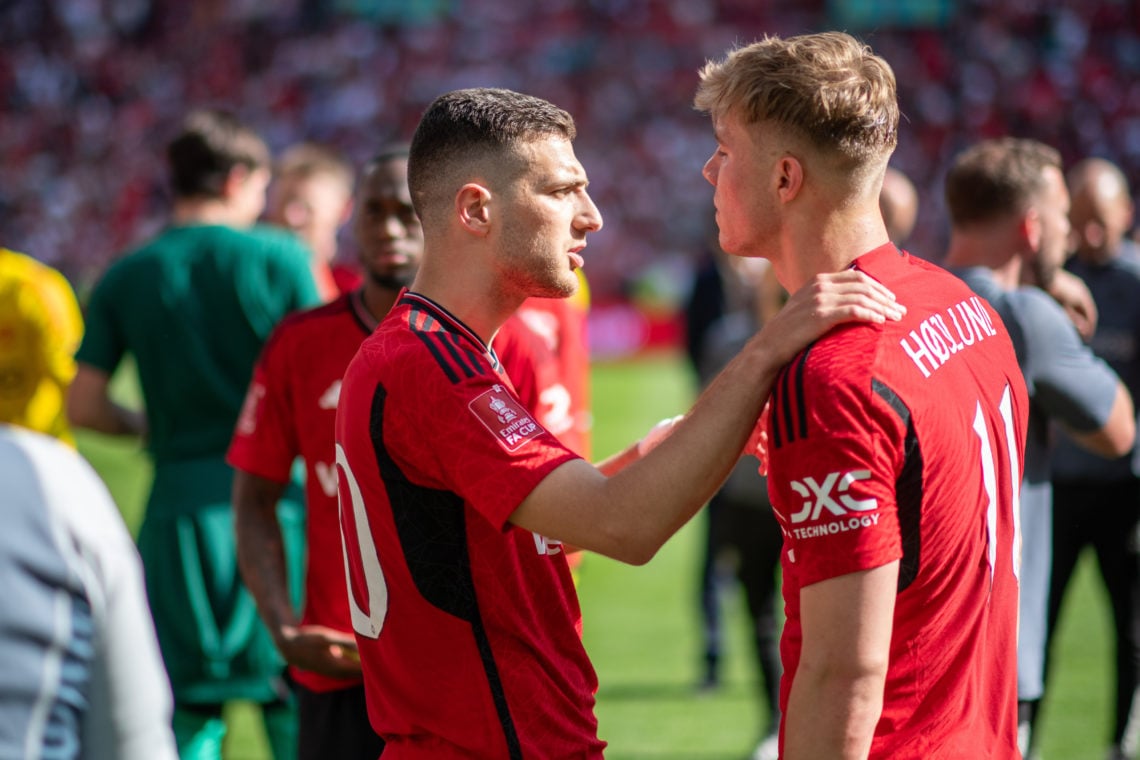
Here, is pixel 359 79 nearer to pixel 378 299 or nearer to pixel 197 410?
pixel 197 410

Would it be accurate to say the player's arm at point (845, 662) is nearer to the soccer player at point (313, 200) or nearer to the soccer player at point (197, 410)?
the soccer player at point (197, 410)

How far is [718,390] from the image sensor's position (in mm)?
2076

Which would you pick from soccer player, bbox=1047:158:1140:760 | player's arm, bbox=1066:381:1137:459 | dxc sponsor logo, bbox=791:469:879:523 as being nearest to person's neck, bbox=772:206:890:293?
dxc sponsor logo, bbox=791:469:879:523

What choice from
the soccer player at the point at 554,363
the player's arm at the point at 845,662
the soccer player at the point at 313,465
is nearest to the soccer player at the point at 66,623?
the player's arm at the point at 845,662

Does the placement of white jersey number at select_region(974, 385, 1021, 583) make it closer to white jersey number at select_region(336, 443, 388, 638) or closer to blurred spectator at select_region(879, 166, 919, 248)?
white jersey number at select_region(336, 443, 388, 638)

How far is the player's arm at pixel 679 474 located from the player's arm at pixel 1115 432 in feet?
5.63

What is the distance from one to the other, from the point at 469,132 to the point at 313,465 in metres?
1.43

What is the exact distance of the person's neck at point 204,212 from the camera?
479 cm

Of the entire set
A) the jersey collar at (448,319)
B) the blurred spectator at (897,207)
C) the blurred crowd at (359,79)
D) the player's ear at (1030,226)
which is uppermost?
the blurred crowd at (359,79)

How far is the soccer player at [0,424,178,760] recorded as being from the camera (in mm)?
1545

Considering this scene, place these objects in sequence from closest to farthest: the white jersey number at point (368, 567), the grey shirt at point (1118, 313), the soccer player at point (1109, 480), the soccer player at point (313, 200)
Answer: the white jersey number at point (368, 567) < the soccer player at point (1109, 480) < the grey shirt at point (1118, 313) < the soccer player at point (313, 200)

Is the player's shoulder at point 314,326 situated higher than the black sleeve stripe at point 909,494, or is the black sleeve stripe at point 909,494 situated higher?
the player's shoulder at point 314,326

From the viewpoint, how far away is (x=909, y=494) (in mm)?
1978

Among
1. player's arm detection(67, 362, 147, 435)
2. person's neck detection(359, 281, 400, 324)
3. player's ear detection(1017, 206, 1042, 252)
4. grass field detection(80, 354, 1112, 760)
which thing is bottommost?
grass field detection(80, 354, 1112, 760)
